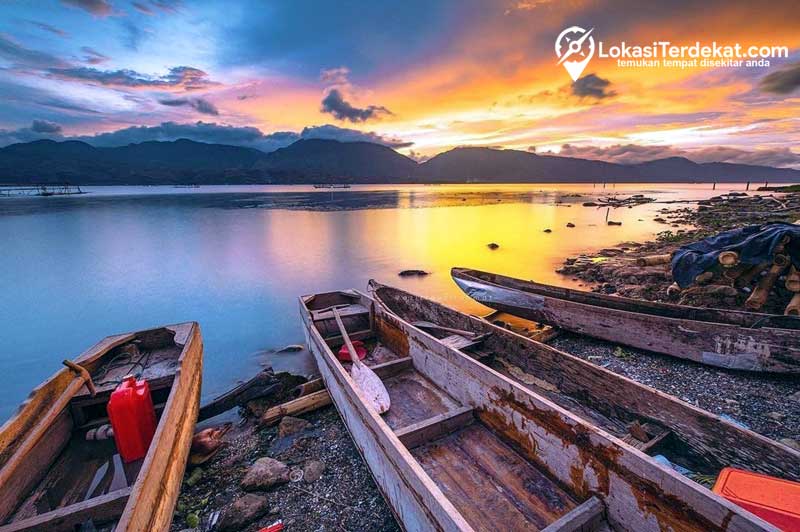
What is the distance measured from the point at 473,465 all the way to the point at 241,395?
4.58 m

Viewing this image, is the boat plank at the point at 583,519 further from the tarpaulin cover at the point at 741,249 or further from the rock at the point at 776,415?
the tarpaulin cover at the point at 741,249

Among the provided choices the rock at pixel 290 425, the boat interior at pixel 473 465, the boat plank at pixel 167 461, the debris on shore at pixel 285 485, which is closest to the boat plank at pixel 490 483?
the boat interior at pixel 473 465

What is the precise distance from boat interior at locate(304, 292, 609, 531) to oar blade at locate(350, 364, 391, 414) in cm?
16

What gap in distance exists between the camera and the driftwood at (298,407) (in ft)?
19.4

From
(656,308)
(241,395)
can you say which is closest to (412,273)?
(656,308)

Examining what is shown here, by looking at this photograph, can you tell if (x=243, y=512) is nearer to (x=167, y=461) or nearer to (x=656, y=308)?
(x=167, y=461)

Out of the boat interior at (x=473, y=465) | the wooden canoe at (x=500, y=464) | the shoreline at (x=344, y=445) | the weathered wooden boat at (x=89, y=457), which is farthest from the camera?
the shoreline at (x=344, y=445)

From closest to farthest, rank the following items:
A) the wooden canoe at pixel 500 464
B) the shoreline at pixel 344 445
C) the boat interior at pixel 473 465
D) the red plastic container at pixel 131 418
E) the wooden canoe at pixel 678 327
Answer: the wooden canoe at pixel 500 464 < the boat interior at pixel 473 465 < the shoreline at pixel 344 445 < the red plastic container at pixel 131 418 < the wooden canoe at pixel 678 327

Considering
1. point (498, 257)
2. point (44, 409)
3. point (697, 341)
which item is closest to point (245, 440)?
point (44, 409)

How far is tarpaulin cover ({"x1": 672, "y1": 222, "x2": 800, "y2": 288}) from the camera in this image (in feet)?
24.4

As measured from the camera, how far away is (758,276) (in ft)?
26.8

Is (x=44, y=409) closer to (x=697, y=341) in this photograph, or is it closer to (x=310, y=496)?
(x=310, y=496)

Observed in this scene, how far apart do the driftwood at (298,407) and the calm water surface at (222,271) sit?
2.06m

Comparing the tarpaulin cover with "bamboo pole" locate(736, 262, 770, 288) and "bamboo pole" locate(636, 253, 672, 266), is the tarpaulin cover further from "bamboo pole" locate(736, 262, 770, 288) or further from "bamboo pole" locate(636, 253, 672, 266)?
"bamboo pole" locate(636, 253, 672, 266)
